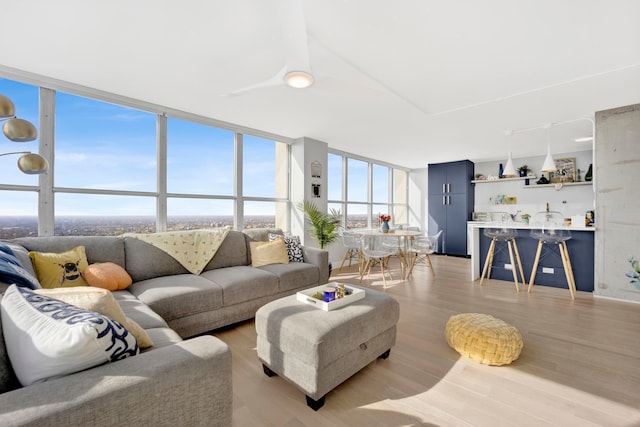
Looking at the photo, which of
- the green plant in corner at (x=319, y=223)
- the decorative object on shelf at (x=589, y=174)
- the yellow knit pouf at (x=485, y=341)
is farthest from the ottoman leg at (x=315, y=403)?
the decorative object on shelf at (x=589, y=174)

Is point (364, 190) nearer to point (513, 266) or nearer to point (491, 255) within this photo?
point (491, 255)

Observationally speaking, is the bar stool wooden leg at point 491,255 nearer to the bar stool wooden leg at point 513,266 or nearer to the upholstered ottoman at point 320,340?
the bar stool wooden leg at point 513,266

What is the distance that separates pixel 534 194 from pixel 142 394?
7.97 meters

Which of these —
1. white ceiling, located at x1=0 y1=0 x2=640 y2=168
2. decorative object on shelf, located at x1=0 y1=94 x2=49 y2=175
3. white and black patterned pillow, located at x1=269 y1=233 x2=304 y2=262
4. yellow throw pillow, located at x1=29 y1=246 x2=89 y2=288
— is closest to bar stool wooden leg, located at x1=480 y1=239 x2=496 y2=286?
white ceiling, located at x1=0 y1=0 x2=640 y2=168

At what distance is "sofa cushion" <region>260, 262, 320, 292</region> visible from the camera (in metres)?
3.12

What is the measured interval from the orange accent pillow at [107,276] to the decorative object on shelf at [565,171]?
7904 mm

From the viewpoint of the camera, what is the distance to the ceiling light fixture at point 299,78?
185 centimetres

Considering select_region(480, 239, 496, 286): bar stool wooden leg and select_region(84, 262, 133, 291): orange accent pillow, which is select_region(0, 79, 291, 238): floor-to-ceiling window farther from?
select_region(480, 239, 496, 286): bar stool wooden leg

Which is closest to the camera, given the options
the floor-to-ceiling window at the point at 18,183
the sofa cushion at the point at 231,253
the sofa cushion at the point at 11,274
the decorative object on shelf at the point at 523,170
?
the sofa cushion at the point at 11,274

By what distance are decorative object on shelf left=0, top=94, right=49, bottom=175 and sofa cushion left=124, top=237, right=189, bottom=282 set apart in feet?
3.55

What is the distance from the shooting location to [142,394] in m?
0.90

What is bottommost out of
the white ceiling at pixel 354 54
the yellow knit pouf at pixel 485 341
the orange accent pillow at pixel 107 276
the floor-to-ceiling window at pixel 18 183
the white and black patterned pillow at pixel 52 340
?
the yellow knit pouf at pixel 485 341

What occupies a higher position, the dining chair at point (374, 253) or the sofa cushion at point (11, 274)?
the sofa cushion at point (11, 274)

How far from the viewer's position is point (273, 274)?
306 cm
